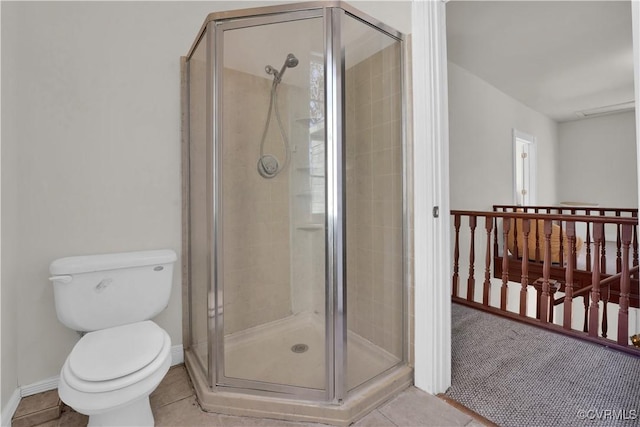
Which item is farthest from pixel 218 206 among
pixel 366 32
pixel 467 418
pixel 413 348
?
pixel 467 418

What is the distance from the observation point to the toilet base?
1.26m

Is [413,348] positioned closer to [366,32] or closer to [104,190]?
[366,32]

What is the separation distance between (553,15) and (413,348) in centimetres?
300

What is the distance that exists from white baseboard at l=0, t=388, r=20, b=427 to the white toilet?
0.39 m

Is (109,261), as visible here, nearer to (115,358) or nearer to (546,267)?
(115,358)

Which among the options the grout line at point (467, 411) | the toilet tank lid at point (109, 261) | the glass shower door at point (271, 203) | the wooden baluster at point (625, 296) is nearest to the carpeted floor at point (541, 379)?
the grout line at point (467, 411)

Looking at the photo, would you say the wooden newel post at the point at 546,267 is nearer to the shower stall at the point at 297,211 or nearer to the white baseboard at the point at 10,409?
the shower stall at the point at 297,211

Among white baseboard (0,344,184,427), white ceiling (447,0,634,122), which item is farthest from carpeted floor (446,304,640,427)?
white ceiling (447,0,634,122)

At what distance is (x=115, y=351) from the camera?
4.25ft

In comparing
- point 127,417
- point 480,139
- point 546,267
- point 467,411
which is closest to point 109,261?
point 127,417

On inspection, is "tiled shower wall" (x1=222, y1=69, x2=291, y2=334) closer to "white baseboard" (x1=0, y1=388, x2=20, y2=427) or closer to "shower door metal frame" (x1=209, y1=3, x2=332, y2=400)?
"shower door metal frame" (x1=209, y1=3, x2=332, y2=400)

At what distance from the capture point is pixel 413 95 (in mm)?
1608

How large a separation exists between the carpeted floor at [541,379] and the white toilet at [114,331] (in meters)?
1.44

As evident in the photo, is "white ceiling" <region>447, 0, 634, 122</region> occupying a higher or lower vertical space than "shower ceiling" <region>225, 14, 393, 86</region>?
higher
